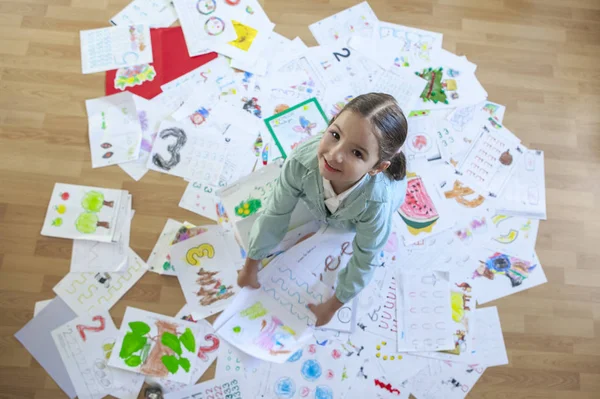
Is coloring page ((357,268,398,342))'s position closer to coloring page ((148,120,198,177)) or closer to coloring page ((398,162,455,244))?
coloring page ((398,162,455,244))

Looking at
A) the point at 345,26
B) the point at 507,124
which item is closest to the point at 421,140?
the point at 507,124

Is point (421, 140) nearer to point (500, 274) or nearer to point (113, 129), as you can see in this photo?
point (500, 274)

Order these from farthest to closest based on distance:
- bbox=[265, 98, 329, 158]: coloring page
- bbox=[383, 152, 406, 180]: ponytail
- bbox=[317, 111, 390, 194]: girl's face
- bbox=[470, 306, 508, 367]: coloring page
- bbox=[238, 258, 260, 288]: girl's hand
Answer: bbox=[265, 98, 329, 158]: coloring page, bbox=[470, 306, 508, 367]: coloring page, bbox=[238, 258, 260, 288]: girl's hand, bbox=[383, 152, 406, 180]: ponytail, bbox=[317, 111, 390, 194]: girl's face

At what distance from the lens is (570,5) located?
1840 millimetres

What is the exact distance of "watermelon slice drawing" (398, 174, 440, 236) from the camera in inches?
61.5

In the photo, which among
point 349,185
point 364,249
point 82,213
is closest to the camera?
point 349,185

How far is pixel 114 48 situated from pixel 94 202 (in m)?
0.53

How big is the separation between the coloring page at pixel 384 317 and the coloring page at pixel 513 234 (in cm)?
35

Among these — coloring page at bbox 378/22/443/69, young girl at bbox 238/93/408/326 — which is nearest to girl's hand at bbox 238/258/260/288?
young girl at bbox 238/93/408/326

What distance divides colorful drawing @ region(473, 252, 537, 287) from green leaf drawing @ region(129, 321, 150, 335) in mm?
984

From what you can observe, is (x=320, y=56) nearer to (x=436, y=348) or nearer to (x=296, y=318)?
(x=296, y=318)

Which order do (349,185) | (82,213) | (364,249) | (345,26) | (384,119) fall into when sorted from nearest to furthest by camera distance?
(384,119) → (349,185) → (364,249) → (82,213) → (345,26)

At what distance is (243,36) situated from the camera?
170 cm

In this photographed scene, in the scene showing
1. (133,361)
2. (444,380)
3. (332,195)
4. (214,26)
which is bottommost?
(444,380)
